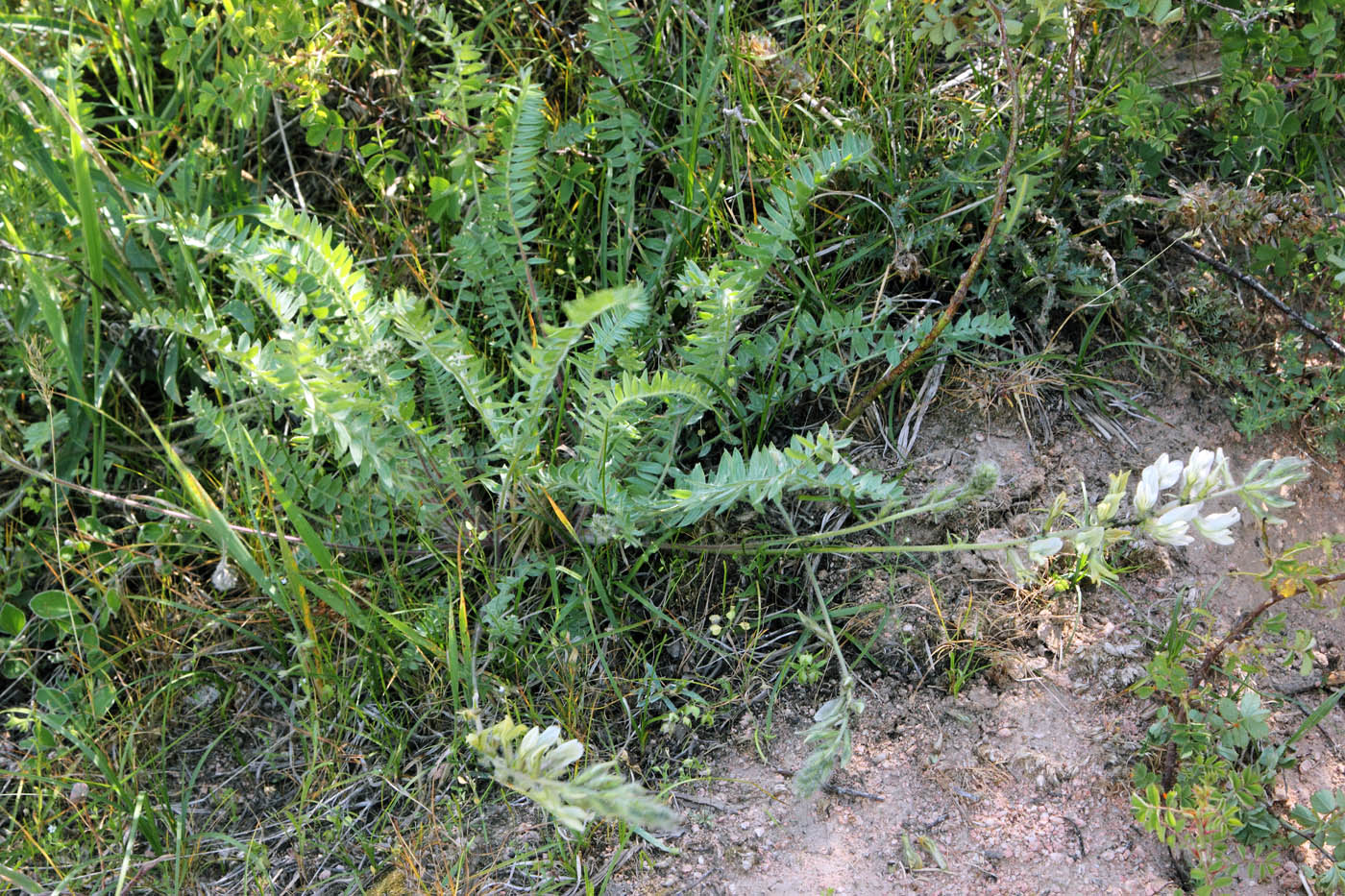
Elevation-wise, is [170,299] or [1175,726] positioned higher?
[170,299]

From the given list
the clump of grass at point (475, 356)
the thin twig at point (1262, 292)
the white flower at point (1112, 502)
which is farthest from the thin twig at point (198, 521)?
the thin twig at point (1262, 292)

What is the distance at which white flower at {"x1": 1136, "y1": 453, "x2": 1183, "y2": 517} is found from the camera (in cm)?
165

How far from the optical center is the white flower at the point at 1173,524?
63.2 inches

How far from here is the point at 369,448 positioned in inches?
76.5

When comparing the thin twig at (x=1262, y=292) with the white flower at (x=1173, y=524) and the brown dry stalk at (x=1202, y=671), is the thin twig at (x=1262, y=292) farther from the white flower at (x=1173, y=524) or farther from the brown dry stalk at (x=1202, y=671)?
the white flower at (x=1173, y=524)

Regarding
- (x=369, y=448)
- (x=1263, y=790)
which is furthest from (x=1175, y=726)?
(x=369, y=448)

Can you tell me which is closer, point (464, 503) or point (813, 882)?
point (813, 882)

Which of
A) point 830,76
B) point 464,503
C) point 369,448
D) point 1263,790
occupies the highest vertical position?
point 830,76

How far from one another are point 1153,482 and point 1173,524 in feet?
0.29

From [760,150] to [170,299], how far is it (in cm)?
151

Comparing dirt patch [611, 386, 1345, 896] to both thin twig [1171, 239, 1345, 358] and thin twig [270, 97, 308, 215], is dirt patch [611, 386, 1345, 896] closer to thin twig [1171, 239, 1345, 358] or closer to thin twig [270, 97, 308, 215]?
thin twig [1171, 239, 1345, 358]

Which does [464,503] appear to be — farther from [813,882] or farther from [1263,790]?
[1263,790]

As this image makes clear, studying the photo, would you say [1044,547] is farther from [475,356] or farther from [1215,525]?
[475,356]

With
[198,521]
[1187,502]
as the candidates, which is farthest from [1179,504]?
[198,521]
